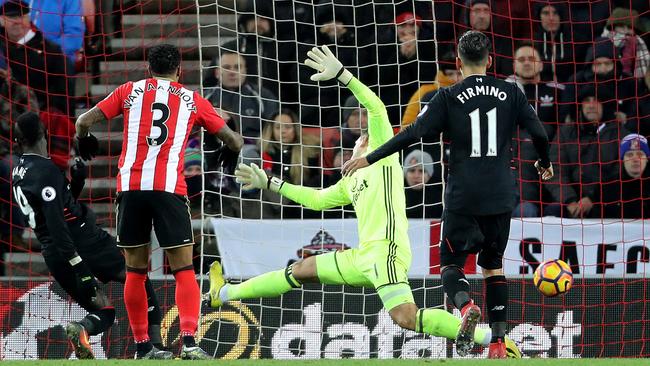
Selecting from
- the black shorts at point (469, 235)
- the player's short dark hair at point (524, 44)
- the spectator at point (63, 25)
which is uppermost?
the spectator at point (63, 25)

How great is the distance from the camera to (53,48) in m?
12.8

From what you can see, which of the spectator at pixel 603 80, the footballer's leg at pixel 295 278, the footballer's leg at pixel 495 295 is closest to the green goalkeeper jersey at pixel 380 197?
the footballer's leg at pixel 295 278

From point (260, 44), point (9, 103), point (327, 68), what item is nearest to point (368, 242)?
point (327, 68)

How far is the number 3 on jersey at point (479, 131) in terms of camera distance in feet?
26.6

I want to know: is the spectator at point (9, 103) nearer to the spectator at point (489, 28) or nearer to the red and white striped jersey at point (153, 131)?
the spectator at point (489, 28)

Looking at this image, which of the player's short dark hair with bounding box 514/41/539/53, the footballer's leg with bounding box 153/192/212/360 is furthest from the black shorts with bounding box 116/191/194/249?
the player's short dark hair with bounding box 514/41/539/53

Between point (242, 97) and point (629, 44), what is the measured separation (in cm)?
376

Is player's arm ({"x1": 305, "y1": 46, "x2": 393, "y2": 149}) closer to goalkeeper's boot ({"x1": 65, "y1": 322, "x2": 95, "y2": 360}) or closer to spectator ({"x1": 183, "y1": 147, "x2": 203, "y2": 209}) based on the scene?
goalkeeper's boot ({"x1": 65, "y1": 322, "x2": 95, "y2": 360})

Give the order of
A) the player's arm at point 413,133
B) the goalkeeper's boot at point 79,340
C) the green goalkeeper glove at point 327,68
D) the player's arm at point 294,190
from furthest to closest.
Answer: the player's arm at point 294,190 → the goalkeeper's boot at point 79,340 → the green goalkeeper glove at point 327,68 → the player's arm at point 413,133

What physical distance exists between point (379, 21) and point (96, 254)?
414 centimetres

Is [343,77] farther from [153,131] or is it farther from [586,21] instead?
[586,21]

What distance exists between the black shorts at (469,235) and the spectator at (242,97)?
11.9 ft

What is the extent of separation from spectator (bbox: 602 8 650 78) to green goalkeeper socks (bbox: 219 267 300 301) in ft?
15.7

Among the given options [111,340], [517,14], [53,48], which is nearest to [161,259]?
[111,340]
